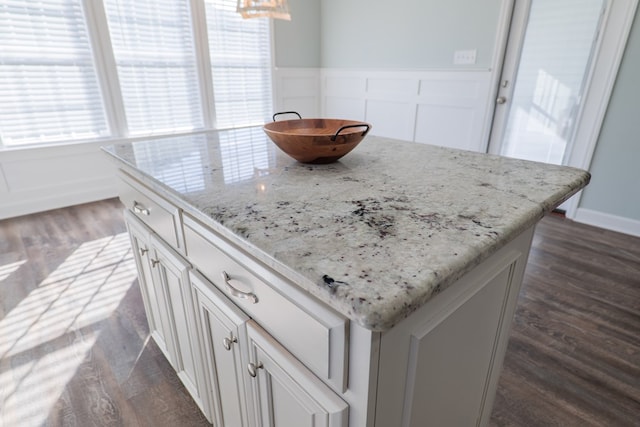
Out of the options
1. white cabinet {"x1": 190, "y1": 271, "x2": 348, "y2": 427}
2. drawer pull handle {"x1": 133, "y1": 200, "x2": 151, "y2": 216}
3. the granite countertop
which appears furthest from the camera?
drawer pull handle {"x1": 133, "y1": 200, "x2": 151, "y2": 216}

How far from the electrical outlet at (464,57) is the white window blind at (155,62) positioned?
2747mm

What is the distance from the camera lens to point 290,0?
422 cm

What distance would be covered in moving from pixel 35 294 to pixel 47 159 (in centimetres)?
176

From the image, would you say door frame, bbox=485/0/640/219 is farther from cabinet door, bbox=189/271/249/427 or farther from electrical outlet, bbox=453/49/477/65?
cabinet door, bbox=189/271/249/427

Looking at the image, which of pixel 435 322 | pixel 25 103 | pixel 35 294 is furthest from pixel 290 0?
pixel 435 322

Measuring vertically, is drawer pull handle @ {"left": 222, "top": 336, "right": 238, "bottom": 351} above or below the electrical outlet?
below

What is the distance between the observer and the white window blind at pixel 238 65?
12.8 feet

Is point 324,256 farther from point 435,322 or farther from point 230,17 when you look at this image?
point 230,17

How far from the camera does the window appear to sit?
117 inches

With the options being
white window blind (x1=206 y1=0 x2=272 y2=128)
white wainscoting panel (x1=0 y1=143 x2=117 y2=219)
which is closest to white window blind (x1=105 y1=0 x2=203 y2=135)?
white window blind (x1=206 y1=0 x2=272 y2=128)

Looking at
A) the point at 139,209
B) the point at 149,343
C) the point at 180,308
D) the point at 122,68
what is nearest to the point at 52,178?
the point at 122,68

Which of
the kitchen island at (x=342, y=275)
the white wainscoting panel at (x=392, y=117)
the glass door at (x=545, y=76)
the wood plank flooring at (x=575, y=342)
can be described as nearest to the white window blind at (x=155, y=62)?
the white wainscoting panel at (x=392, y=117)

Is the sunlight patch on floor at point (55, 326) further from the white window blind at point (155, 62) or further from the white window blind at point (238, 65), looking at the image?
the white window blind at point (238, 65)

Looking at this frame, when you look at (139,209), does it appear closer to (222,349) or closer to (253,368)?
(222,349)
